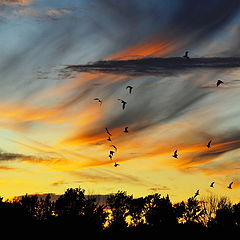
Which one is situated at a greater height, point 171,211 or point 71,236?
point 171,211

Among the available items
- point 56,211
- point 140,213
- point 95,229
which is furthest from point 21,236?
point 140,213

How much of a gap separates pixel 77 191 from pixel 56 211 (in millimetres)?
11489

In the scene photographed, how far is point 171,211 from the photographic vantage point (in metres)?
151

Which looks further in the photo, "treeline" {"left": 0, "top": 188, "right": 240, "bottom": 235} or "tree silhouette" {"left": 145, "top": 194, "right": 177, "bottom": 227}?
"tree silhouette" {"left": 145, "top": 194, "right": 177, "bottom": 227}

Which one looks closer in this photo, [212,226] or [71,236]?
[71,236]

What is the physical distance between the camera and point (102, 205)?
125 metres

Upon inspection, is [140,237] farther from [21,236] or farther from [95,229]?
[21,236]

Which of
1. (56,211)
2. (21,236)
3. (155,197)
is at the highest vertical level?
(155,197)

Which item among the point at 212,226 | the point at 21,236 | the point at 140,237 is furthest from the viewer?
the point at 212,226

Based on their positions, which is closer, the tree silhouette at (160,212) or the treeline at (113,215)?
the treeline at (113,215)

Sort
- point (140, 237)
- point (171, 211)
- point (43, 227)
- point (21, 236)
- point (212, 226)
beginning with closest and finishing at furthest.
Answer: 1. point (21, 236)
2. point (43, 227)
3. point (140, 237)
4. point (212, 226)
5. point (171, 211)

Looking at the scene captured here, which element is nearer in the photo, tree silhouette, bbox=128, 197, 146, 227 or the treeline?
the treeline

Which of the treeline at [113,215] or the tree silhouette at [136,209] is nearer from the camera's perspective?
the treeline at [113,215]

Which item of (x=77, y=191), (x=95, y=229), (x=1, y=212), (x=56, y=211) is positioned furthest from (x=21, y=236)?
(x=77, y=191)
